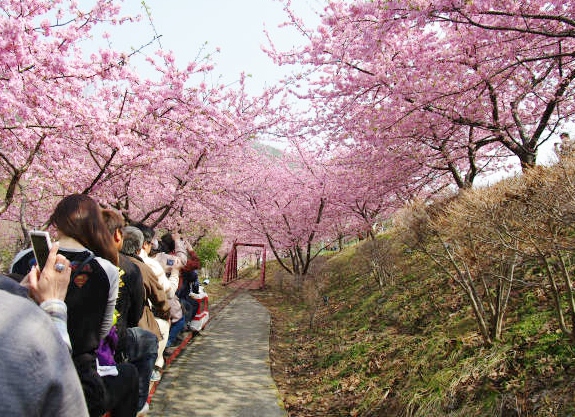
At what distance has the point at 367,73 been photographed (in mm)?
6543

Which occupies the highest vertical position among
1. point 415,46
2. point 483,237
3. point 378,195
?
point 415,46

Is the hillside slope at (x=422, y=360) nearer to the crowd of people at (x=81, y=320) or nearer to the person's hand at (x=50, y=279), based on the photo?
the crowd of people at (x=81, y=320)

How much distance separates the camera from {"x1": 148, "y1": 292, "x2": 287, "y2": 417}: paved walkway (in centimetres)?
A: 426

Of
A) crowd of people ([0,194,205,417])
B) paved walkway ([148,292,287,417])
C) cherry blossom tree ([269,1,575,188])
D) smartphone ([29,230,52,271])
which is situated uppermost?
cherry blossom tree ([269,1,575,188])

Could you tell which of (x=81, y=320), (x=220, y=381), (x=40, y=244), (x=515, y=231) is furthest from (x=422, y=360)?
(x=40, y=244)

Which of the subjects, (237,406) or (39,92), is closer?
(237,406)

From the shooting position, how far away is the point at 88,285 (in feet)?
6.24

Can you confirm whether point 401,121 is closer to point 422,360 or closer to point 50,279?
point 422,360

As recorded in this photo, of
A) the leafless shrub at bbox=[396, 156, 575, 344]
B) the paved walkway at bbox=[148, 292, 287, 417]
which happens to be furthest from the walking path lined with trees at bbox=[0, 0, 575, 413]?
the paved walkway at bbox=[148, 292, 287, 417]

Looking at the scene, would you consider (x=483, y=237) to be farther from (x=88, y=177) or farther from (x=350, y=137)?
(x=88, y=177)

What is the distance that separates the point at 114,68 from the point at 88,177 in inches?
137

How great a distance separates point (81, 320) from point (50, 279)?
1.73ft

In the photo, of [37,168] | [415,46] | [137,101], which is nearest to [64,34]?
[137,101]

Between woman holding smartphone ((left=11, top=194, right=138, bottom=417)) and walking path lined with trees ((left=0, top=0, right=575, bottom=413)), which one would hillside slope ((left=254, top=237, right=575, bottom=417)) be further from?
woman holding smartphone ((left=11, top=194, right=138, bottom=417))
